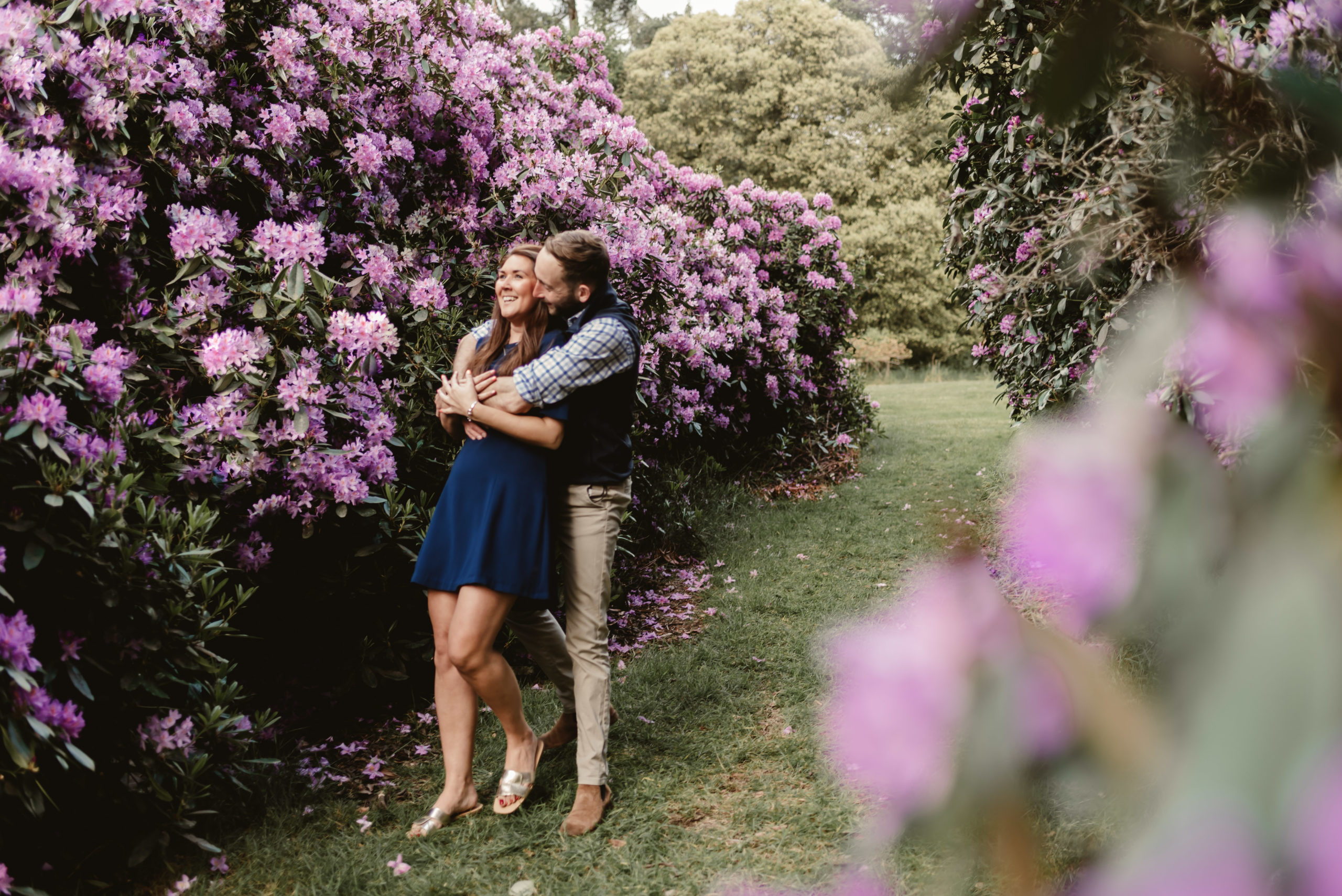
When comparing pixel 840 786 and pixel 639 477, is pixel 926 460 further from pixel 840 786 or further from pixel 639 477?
pixel 840 786

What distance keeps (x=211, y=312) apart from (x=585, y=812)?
82.9 inches

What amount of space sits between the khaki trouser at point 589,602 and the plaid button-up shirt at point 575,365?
1.35ft

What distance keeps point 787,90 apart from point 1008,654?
24021 mm

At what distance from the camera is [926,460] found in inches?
375

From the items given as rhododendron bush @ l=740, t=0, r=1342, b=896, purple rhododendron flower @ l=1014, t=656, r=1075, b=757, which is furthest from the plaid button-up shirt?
purple rhododendron flower @ l=1014, t=656, r=1075, b=757

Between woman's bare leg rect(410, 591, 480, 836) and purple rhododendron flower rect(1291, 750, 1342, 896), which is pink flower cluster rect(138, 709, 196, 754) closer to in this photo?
woman's bare leg rect(410, 591, 480, 836)

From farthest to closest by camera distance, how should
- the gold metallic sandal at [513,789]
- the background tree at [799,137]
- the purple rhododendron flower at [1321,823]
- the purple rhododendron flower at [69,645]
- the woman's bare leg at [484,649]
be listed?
the background tree at [799,137]
the gold metallic sandal at [513,789]
the woman's bare leg at [484,649]
the purple rhododendron flower at [69,645]
the purple rhododendron flower at [1321,823]

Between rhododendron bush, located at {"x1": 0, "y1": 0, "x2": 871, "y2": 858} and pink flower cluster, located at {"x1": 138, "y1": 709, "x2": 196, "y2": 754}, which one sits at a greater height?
rhododendron bush, located at {"x1": 0, "y1": 0, "x2": 871, "y2": 858}

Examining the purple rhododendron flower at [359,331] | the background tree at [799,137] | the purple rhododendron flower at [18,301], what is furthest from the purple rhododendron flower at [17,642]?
the background tree at [799,137]

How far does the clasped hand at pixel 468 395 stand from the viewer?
3.01 metres

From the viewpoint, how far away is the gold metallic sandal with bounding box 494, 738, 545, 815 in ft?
10.3

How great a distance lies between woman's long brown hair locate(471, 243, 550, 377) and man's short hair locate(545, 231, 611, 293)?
0.11m

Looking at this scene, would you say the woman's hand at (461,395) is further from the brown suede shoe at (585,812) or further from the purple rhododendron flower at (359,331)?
the brown suede shoe at (585,812)

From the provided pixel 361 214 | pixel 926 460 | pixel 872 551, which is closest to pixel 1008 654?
pixel 361 214
